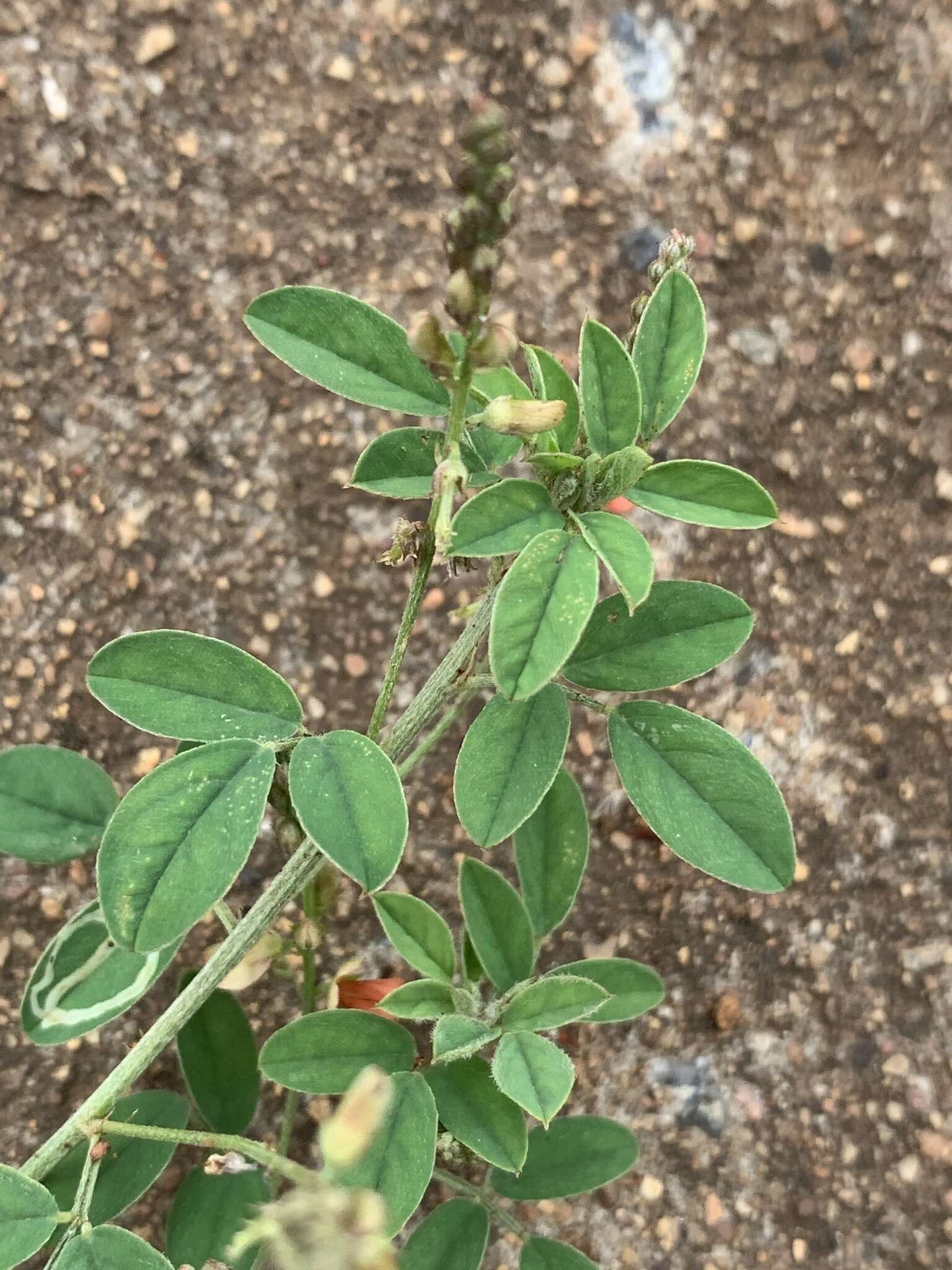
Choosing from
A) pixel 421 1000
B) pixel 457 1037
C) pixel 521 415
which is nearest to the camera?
pixel 521 415

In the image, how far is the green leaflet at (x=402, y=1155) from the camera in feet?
4.36

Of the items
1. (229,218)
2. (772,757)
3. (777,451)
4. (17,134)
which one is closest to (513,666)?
(772,757)

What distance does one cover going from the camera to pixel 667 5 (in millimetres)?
2234

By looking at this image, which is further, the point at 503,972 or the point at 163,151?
the point at 163,151

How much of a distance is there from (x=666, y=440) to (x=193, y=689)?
3.80 feet

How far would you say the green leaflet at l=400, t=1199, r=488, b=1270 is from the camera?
5.13 feet

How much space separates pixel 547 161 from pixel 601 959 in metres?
1.52

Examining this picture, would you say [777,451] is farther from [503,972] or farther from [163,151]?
[163,151]

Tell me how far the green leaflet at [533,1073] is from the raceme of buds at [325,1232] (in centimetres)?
50

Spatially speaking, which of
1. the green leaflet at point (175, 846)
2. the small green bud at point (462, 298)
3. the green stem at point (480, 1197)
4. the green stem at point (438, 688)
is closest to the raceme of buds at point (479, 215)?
the small green bud at point (462, 298)

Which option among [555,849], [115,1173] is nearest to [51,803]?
[115,1173]

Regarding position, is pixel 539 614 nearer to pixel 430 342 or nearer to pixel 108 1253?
pixel 430 342

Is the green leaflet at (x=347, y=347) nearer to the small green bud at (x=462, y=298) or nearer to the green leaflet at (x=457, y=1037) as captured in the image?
the small green bud at (x=462, y=298)

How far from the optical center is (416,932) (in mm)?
1512
